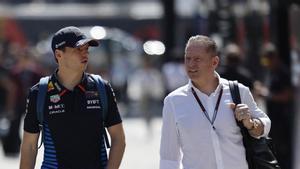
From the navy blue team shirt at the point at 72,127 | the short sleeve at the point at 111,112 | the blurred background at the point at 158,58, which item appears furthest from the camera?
the blurred background at the point at 158,58

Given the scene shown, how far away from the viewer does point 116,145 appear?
21.7 ft

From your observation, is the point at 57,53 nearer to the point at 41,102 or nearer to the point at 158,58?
the point at 41,102

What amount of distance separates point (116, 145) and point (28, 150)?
1.81 feet

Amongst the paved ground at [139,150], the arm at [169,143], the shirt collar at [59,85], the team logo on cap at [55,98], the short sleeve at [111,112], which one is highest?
the shirt collar at [59,85]

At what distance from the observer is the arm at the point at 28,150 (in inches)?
261

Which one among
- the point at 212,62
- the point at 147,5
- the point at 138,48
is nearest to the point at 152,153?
the point at 212,62

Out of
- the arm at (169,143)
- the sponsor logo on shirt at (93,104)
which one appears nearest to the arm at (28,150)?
the sponsor logo on shirt at (93,104)

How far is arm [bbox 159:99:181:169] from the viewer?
22.0 ft

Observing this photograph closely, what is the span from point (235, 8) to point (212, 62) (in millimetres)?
14209

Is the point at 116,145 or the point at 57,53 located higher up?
the point at 57,53

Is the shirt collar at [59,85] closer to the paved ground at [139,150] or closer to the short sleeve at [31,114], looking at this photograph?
the short sleeve at [31,114]

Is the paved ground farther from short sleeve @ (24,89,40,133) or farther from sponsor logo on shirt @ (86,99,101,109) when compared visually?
sponsor logo on shirt @ (86,99,101,109)

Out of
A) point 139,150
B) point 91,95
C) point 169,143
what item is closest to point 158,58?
point 139,150

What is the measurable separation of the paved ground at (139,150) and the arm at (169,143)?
791 centimetres
